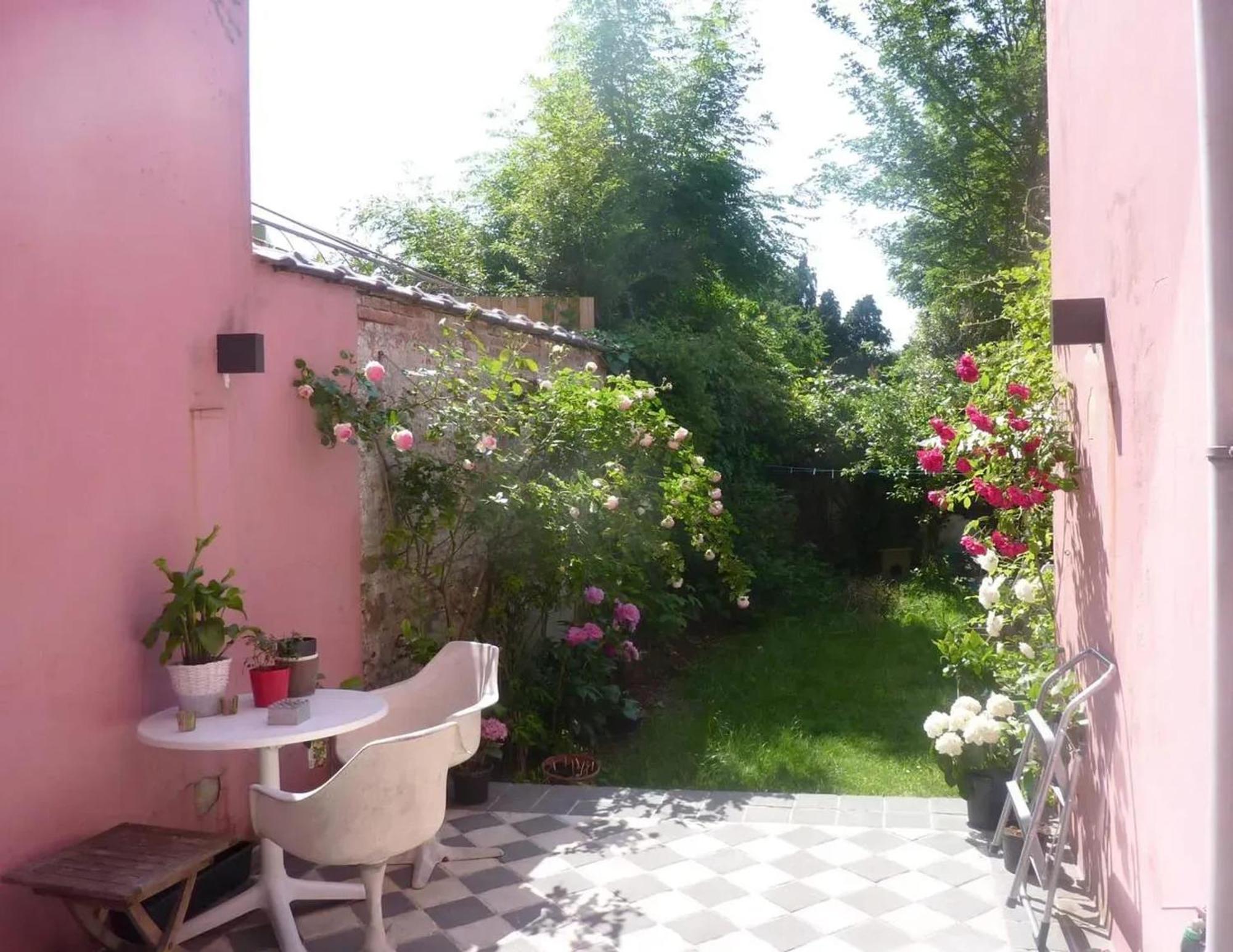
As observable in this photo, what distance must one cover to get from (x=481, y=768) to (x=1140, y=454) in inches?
144

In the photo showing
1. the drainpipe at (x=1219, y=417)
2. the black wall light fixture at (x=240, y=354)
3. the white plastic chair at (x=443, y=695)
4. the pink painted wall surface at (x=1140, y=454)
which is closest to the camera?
the drainpipe at (x=1219, y=417)

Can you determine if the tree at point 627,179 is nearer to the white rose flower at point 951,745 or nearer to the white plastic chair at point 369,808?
the white rose flower at point 951,745

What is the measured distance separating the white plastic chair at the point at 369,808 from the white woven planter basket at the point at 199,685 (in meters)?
0.45

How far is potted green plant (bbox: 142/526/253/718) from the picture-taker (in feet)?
12.5

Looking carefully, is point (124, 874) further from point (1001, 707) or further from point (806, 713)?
point (806, 713)

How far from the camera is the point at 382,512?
18.8 feet

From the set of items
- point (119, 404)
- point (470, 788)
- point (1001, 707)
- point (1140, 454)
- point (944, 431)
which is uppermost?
point (119, 404)

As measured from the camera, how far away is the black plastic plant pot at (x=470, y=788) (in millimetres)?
5270

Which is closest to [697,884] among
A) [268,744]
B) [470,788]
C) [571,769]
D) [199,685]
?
[470,788]

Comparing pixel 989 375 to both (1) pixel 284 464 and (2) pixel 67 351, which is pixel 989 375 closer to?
(1) pixel 284 464

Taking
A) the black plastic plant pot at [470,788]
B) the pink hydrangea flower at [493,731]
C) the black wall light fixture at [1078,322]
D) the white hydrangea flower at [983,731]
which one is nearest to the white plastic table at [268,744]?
the black plastic plant pot at [470,788]

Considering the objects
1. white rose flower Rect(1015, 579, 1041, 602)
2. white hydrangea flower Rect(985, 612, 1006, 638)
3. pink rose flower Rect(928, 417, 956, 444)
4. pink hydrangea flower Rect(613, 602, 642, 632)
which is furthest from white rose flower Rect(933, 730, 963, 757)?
pink hydrangea flower Rect(613, 602, 642, 632)

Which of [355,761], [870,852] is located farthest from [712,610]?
[355,761]

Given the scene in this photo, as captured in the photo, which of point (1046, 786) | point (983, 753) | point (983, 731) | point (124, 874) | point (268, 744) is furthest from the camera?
point (983, 753)
